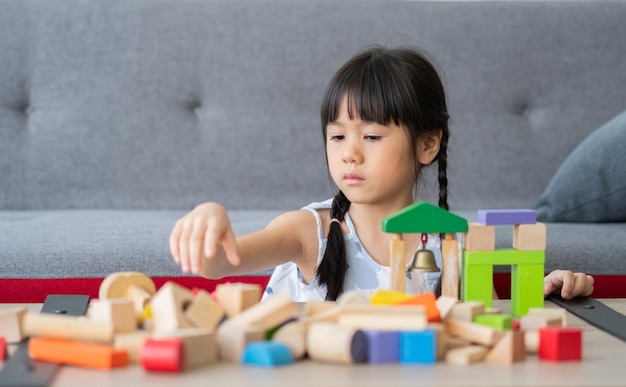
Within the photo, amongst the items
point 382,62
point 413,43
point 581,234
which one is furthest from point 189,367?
point 413,43

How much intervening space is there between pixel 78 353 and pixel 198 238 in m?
0.21

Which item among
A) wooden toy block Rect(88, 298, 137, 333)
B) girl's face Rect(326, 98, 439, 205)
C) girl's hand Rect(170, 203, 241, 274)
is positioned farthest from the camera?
girl's face Rect(326, 98, 439, 205)

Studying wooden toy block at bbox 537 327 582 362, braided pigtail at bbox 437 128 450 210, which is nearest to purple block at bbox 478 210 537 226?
wooden toy block at bbox 537 327 582 362

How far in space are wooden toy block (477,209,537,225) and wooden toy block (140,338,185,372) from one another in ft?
1.37

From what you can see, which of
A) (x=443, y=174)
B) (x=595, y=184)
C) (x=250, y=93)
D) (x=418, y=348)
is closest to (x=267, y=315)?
(x=418, y=348)

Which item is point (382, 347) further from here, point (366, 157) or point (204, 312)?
point (366, 157)

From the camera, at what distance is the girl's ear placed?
1.42m

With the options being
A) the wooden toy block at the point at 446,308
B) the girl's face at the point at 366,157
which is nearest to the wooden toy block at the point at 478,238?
the wooden toy block at the point at 446,308

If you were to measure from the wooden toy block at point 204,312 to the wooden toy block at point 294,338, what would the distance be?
0.20 feet

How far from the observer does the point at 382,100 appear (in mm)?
1330

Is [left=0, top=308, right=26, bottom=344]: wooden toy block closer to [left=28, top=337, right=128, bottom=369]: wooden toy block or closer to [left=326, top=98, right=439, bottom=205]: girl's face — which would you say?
[left=28, top=337, right=128, bottom=369]: wooden toy block

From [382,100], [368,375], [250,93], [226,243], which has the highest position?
[250,93]

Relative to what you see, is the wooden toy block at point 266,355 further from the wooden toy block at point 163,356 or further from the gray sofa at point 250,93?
the gray sofa at point 250,93

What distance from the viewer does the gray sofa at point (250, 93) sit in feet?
6.86
